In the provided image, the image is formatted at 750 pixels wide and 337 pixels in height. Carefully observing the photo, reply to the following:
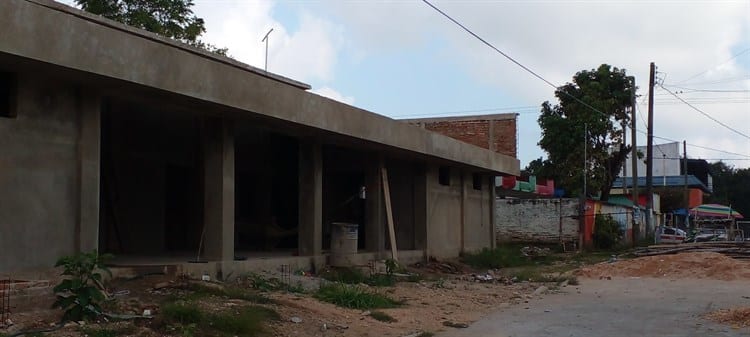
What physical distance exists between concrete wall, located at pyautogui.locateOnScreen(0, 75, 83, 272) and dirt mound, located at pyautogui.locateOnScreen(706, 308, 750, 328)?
10.0 metres

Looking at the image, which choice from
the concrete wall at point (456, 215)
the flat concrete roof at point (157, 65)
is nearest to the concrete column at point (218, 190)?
the flat concrete roof at point (157, 65)

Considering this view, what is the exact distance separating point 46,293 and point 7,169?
72.7 inches

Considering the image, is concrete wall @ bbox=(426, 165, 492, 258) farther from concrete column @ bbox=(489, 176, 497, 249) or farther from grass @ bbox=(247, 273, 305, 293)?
grass @ bbox=(247, 273, 305, 293)

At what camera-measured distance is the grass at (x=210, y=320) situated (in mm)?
9602

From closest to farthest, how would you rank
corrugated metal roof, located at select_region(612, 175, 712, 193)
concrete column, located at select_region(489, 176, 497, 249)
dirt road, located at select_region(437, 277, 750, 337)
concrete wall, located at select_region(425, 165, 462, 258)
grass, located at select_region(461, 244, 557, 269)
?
dirt road, located at select_region(437, 277, 750, 337) → concrete wall, located at select_region(425, 165, 462, 258) → grass, located at select_region(461, 244, 557, 269) → concrete column, located at select_region(489, 176, 497, 249) → corrugated metal roof, located at select_region(612, 175, 712, 193)

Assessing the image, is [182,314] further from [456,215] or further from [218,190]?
[456,215]

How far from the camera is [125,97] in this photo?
496 inches

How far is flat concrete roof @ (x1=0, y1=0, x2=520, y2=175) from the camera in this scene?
385 inches

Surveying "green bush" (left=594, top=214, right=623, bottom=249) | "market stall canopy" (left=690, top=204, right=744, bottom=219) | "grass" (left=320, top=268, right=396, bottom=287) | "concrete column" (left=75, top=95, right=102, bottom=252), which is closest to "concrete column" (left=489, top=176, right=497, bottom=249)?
"green bush" (left=594, top=214, right=623, bottom=249)

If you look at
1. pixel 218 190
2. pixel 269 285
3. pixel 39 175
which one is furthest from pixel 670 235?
pixel 39 175

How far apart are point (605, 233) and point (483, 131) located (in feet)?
29.6

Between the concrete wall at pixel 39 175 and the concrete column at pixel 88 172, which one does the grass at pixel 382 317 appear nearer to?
the concrete column at pixel 88 172

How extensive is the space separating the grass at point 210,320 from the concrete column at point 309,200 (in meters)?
7.22

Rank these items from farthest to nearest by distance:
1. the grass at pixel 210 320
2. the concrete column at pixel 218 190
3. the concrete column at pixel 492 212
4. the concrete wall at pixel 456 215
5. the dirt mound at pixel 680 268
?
the concrete column at pixel 492 212 < the concrete wall at pixel 456 215 < the dirt mound at pixel 680 268 < the concrete column at pixel 218 190 < the grass at pixel 210 320
